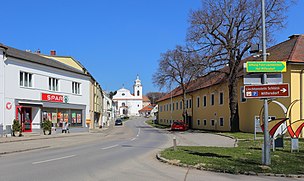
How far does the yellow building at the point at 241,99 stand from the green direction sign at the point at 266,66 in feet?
21.9

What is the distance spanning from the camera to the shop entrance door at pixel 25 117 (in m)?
33.2

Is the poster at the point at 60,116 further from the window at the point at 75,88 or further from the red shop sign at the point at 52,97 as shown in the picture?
the window at the point at 75,88

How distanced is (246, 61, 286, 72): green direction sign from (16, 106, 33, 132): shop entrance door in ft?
83.7

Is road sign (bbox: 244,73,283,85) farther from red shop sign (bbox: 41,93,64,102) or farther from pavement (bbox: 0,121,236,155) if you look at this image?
red shop sign (bbox: 41,93,64,102)

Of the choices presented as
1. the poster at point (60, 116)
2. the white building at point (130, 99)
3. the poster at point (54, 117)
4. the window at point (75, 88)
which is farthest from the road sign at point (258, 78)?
the white building at point (130, 99)

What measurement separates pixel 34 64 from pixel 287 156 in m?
26.4

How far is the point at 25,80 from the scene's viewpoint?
3422 centimetres

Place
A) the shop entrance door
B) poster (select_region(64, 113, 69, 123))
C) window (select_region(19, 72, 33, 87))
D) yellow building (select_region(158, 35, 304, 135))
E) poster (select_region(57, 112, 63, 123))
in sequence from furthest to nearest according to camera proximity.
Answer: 1. poster (select_region(64, 113, 69, 123))
2. poster (select_region(57, 112, 63, 123))
3. window (select_region(19, 72, 33, 87))
4. the shop entrance door
5. yellow building (select_region(158, 35, 304, 135))

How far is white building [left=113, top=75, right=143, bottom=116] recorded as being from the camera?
177875 millimetres

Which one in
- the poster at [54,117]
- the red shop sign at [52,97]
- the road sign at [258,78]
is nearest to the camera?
the road sign at [258,78]

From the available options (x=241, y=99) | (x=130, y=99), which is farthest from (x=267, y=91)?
(x=130, y=99)

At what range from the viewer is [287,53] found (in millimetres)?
33906

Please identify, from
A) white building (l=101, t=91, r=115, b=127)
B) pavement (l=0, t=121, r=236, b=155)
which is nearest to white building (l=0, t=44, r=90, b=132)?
pavement (l=0, t=121, r=236, b=155)

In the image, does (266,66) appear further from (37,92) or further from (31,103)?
(37,92)
